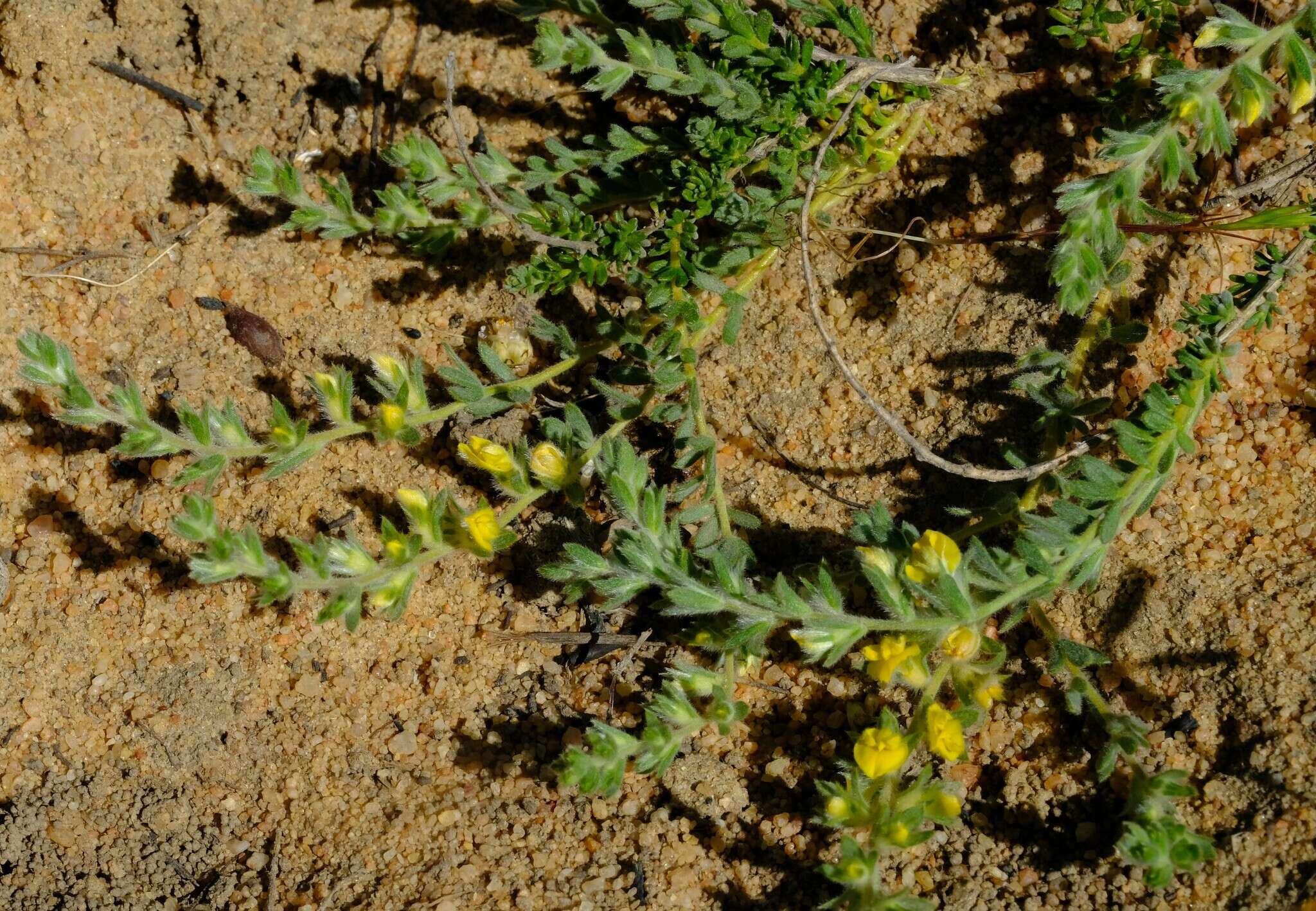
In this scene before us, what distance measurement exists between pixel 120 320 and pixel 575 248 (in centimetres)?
169

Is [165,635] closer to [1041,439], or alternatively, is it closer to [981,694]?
[981,694]

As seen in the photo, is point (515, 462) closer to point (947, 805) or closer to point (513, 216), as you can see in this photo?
point (513, 216)

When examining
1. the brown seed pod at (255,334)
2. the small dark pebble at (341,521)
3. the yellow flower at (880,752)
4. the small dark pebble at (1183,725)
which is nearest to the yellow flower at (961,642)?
the yellow flower at (880,752)

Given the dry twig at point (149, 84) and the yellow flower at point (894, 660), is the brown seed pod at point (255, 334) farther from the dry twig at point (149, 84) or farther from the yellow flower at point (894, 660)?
the yellow flower at point (894, 660)

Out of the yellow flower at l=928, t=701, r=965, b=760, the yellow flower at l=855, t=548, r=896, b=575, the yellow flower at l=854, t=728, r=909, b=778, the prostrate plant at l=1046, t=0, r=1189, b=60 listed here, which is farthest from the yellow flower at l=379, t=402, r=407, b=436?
the prostrate plant at l=1046, t=0, r=1189, b=60

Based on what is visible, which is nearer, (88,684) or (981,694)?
(981,694)

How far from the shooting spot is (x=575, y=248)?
143 inches

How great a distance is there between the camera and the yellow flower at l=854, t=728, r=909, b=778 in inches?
120

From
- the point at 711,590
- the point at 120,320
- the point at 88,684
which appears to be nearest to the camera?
the point at 711,590

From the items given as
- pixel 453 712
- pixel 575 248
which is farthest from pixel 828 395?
pixel 453 712

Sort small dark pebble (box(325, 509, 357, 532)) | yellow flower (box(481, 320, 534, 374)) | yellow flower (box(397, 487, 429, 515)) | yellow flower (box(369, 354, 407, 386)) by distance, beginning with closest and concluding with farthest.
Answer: yellow flower (box(397, 487, 429, 515)) → yellow flower (box(369, 354, 407, 386)) → small dark pebble (box(325, 509, 357, 532)) → yellow flower (box(481, 320, 534, 374))

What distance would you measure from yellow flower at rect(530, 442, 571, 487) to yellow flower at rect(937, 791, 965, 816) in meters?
1.40

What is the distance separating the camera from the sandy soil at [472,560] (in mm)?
3344

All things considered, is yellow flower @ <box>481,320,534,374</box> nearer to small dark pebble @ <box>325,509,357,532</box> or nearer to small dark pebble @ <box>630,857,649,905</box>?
small dark pebble @ <box>325,509,357,532</box>
